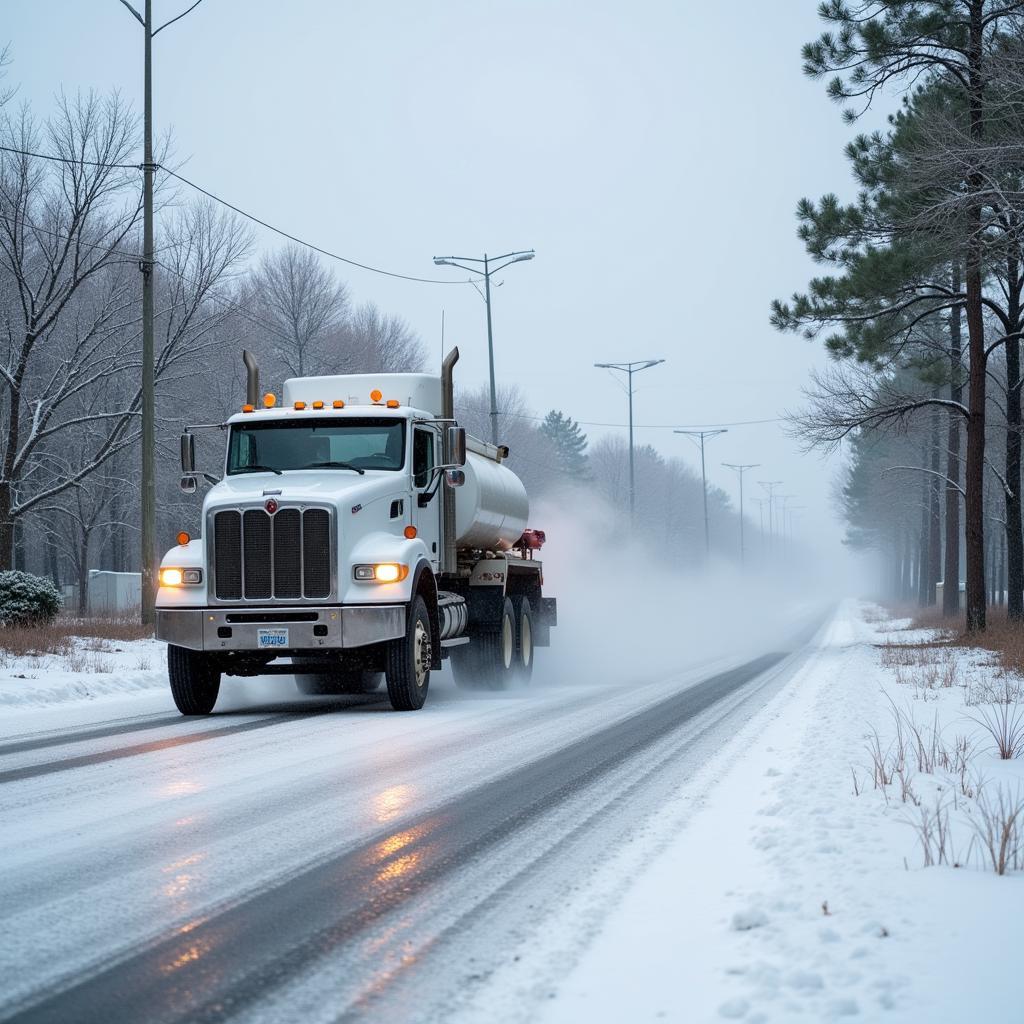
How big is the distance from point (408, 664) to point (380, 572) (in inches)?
39.1

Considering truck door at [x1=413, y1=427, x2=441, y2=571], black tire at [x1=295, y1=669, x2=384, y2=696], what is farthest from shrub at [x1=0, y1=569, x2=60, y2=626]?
truck door at [x1=413, y1=427, x2=441, y2=571]

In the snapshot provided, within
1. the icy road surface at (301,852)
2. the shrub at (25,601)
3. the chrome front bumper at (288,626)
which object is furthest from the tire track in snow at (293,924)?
the shrub at (25,601)

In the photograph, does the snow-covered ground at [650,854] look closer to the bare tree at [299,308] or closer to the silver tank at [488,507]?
the silver tank at [488,507]

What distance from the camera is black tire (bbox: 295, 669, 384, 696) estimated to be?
16469 mm

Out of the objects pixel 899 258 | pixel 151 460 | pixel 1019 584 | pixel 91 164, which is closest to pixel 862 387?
pixel 899 258

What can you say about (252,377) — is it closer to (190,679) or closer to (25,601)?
(190,679)

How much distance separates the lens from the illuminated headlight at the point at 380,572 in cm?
1255

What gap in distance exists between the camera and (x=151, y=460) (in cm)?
2181

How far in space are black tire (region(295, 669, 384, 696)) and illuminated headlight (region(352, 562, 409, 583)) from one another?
4.02 meters

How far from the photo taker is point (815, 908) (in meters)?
4.63

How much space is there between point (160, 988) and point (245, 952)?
1.41ft

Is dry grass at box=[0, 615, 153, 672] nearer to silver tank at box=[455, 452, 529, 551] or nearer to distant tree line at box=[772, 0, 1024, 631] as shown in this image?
silver tank at box=[455, 452, 529, 551]

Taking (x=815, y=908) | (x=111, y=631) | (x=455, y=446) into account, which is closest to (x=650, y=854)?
(x=815, y=908)

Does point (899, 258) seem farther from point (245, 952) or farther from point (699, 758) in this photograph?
point (245, 952)
